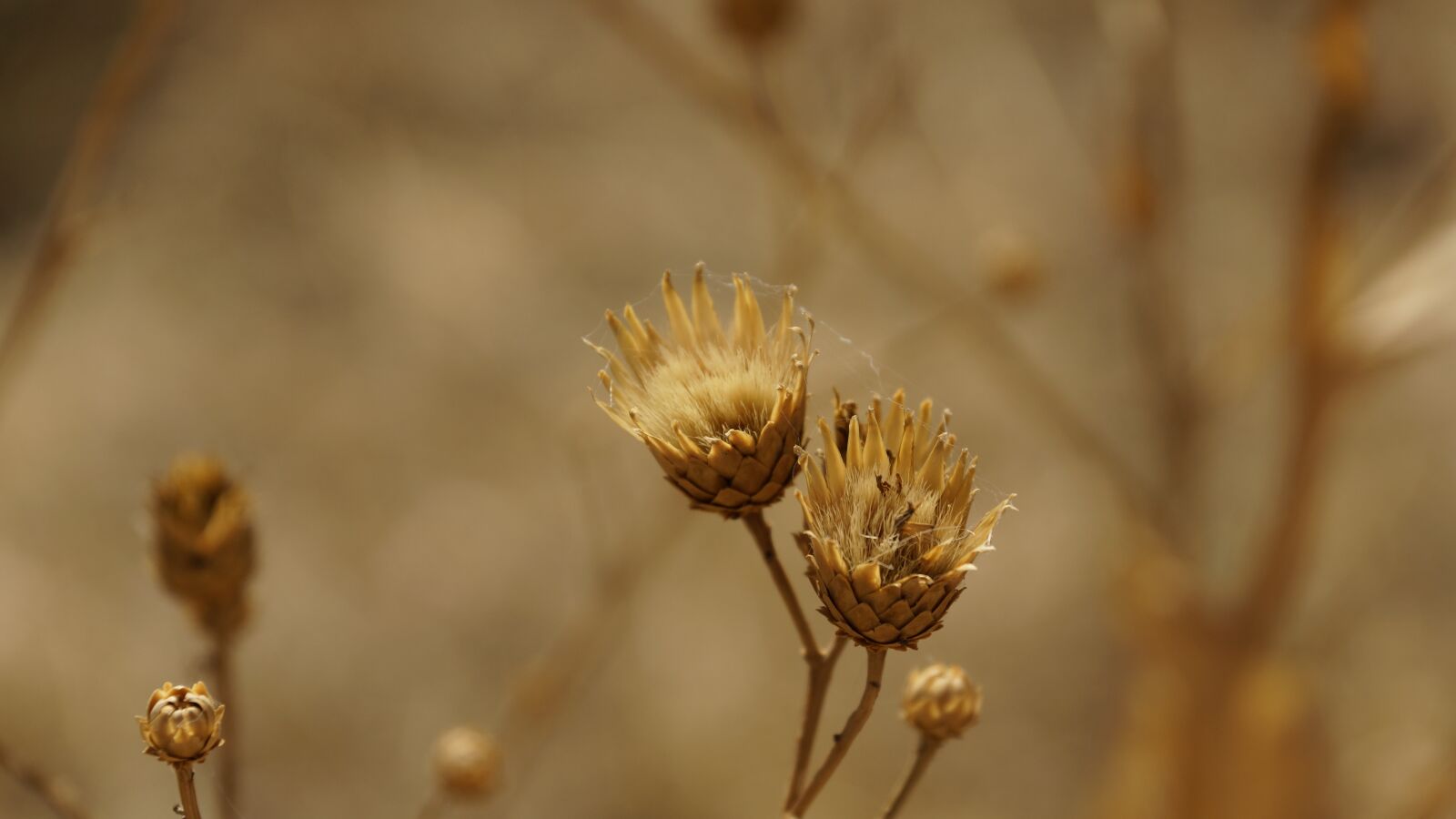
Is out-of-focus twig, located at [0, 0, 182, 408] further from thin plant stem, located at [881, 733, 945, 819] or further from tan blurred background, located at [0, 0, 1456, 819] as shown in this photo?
tan blurred background, located at [0, 0, 1456, 819]

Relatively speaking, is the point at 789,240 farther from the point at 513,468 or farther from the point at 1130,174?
the point at 513,468

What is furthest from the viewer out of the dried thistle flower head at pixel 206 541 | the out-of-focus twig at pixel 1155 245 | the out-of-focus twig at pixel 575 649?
the out-of-focus twig at pixel 1155 245

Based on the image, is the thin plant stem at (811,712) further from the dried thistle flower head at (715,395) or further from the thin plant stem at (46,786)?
the thin plant stem at (46,786)

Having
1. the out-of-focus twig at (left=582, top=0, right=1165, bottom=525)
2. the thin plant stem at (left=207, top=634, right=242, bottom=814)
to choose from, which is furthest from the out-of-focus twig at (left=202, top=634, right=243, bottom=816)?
the out-of-focus twig at (left=582, top=0, right=1165, bottom=525)

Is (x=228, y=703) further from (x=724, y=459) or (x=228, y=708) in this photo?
(x=724, y=459)

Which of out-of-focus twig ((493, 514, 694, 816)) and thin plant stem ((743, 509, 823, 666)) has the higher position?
out-of-focus twig ((493, 514, 694, 816))

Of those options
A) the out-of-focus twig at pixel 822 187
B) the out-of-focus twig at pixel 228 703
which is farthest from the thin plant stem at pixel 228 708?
the out-of-focus twig at pixel 822 187
